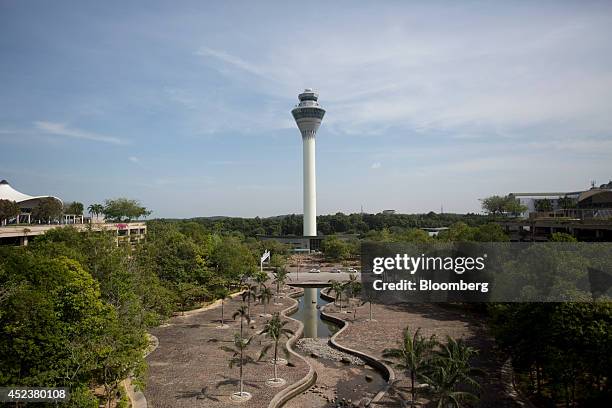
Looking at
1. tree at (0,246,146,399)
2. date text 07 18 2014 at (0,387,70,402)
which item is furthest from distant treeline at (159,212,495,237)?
date text 07 18 2014 at (0,387,70,402)

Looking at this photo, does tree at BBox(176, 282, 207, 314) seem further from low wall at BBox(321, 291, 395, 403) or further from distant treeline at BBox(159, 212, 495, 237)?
distant treeline at BBox(159, 212, 495, 237)

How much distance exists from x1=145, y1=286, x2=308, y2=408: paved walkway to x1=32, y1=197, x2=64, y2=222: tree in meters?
43.5

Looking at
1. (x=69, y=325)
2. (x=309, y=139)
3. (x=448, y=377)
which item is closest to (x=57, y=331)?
(x=69, y=325)

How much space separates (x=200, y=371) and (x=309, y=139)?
318 feet

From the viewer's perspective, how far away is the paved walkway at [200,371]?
837 inches

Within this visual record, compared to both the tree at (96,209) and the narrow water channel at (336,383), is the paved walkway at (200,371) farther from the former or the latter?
the tree at (96,209)

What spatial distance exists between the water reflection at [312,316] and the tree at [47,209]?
4382 centimetres

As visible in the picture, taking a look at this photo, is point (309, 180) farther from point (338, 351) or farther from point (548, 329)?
point (548, 329)

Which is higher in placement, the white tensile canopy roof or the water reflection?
the white tensile canopy roof

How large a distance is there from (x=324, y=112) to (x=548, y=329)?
103547mm

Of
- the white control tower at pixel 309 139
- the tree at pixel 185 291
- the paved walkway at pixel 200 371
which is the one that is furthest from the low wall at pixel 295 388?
the white control tower at pixel 309 139

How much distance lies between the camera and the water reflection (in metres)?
37.6

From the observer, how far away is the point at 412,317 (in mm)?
39750

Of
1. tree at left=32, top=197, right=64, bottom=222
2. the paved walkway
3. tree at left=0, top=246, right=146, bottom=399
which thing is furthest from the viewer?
tree at left=32, top=197, right=64, bottom=222
